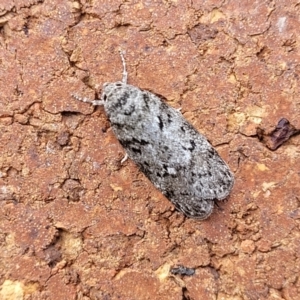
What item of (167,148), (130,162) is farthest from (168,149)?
(130,162)

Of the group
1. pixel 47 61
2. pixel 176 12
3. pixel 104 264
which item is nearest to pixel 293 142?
pixel 176 12

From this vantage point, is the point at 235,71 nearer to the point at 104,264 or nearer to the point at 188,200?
the point at 188,200

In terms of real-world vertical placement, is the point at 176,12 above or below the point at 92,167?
above

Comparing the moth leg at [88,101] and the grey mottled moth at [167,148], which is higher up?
the moth leg at [88,101]

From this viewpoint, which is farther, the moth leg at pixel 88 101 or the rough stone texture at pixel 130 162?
the moth leg at pixel 88 101

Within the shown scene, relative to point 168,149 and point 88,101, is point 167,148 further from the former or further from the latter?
point 88,101
